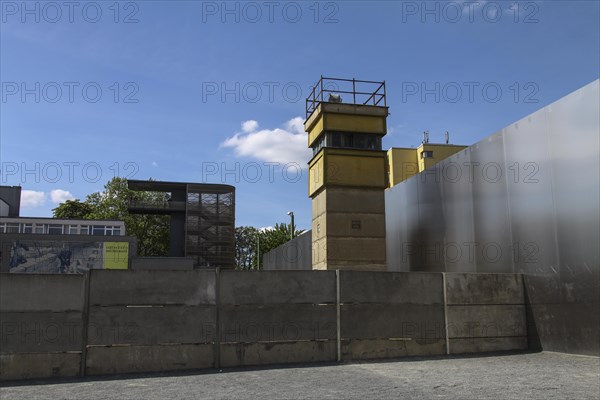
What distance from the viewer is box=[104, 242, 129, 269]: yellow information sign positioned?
55188 mm

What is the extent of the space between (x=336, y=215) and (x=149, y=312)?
9.74m

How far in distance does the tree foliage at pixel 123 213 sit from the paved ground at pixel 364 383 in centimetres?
7167

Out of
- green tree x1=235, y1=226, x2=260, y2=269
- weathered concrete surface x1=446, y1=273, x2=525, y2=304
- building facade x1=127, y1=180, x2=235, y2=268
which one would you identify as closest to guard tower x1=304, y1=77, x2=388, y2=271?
weathered concrete surface x1=446, y1=273, x2=525, y2=304

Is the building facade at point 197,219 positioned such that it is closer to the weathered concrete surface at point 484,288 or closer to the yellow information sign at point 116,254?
the yellow information sign at point 116,254

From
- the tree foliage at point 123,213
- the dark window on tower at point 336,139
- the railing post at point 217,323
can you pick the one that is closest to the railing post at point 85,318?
the railing post at point 217,323

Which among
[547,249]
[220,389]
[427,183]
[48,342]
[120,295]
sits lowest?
[220,389]

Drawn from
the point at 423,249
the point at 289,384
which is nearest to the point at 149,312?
the point at 289,384

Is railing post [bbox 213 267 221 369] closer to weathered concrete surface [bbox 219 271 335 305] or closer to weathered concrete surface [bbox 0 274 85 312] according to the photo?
weathered concrete surface [bbox 219 271 335 305]

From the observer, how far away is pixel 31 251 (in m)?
52.9

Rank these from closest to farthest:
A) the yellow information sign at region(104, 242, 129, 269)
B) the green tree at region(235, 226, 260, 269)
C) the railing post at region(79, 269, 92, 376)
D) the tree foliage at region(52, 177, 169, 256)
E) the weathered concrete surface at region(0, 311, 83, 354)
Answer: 1. the weathered concrete surface at region(0, 311, 83, 354)
2. the railing post at region(79, 269, 92, 376)
3. the yellow information sign at region(104, 242, 129, 269)
4. the tree foliage at region(52, 177, 169, 256)
5. the green tree at region(235, 226, 260, 269)

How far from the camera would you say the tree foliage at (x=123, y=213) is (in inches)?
3123

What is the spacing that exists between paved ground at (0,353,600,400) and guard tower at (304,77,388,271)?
26.2ft

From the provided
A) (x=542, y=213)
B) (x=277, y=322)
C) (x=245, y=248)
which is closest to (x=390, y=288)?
(x=277, y=322)

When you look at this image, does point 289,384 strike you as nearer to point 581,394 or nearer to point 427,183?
point 581,394
